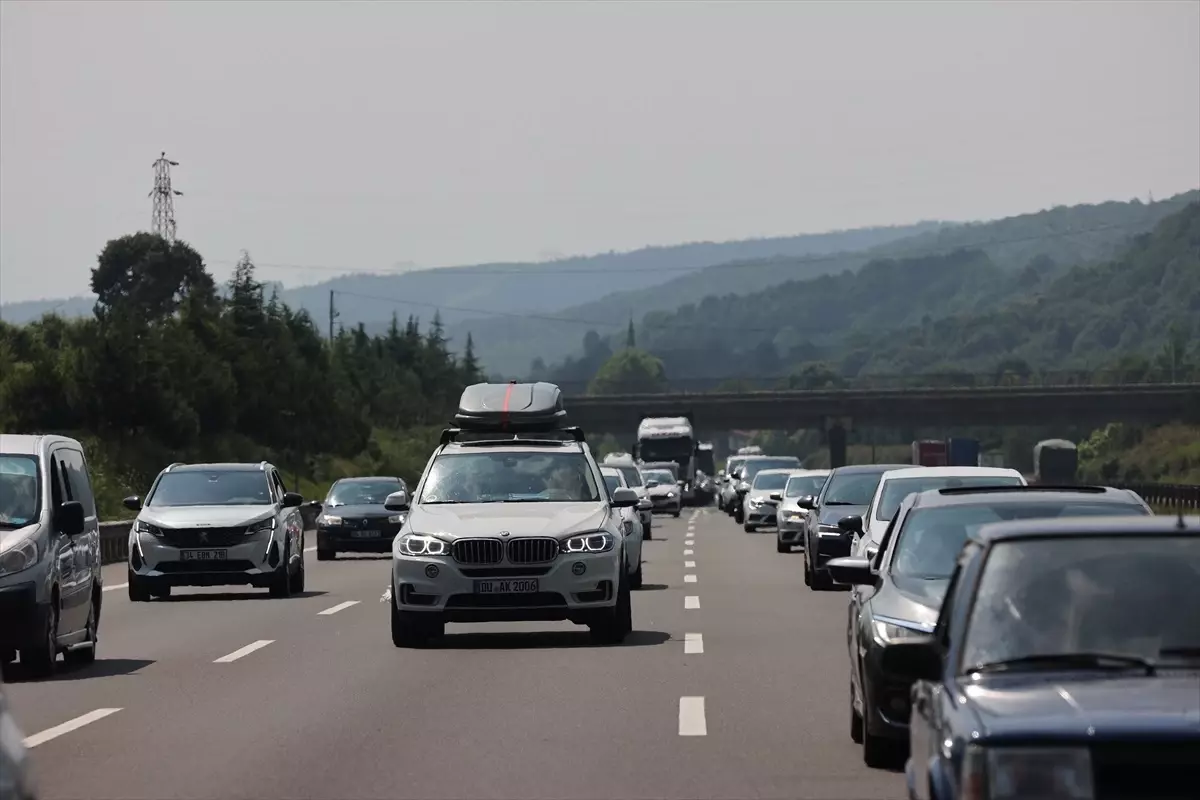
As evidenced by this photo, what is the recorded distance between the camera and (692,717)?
12.8 m

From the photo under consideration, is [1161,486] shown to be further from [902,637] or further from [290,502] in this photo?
[902,637]

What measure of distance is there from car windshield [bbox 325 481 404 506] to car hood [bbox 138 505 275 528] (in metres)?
11.0

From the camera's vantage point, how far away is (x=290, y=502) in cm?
2662

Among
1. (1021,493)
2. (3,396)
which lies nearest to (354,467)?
(3,396)

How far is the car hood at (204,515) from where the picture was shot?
24.8m

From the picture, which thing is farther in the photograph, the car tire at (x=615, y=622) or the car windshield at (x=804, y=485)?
the car windshield at (x=804, y=485)

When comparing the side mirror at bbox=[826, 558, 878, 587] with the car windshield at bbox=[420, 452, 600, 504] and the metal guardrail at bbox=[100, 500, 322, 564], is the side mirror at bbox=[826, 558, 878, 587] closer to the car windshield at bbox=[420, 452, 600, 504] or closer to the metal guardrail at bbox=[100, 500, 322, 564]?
the car windshield at bbox=[420, 452, 600, 504]

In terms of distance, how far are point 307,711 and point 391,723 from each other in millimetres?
962

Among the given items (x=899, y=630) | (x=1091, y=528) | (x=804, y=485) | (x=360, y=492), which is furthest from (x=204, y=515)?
(x=1091, y=528)

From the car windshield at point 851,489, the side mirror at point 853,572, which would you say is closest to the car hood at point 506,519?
the side mirror at point 853,572

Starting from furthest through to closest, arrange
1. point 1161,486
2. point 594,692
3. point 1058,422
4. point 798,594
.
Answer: point 1058,422 → point 1161,486 → point 798,594 → point 594,692

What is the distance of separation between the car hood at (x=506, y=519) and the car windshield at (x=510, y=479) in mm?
246

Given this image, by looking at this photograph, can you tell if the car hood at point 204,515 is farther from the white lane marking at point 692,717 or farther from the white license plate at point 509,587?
the white lane marking at point 692,717

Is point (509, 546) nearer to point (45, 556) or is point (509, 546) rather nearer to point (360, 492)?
point (45, 556)
